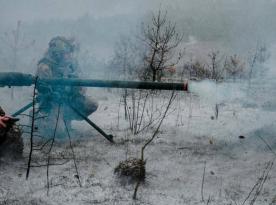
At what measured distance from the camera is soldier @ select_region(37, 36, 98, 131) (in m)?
5.91

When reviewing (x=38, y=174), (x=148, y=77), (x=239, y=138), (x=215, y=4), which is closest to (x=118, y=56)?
(x=148, y=77)

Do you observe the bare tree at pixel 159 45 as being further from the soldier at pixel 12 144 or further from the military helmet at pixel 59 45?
the soldier at pixel 12 144

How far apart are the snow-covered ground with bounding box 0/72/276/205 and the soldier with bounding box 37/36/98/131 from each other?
20.5 inches

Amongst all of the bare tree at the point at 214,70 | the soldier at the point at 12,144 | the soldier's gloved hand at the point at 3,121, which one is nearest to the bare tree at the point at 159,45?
the bare tree at the point at 214,70

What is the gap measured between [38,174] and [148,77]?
46.3ft

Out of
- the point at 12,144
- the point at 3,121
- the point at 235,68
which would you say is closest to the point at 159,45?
the point at 235,68

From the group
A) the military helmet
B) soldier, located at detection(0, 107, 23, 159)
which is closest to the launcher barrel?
soldier, located at detection(0, 107, 23, 159)

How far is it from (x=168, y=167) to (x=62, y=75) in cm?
287

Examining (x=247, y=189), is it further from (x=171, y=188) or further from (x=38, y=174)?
(x=38, y=174)

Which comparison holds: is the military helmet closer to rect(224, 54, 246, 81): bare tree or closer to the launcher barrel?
the launcher barrel

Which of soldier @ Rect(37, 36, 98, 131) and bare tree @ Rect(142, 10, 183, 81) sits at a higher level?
bare tree @ Rect(142, 10, 183, 81)

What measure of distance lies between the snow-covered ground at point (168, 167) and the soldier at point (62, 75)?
52 centimetres

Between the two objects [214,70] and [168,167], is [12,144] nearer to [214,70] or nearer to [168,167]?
[168,167]

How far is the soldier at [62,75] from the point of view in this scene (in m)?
5.91
